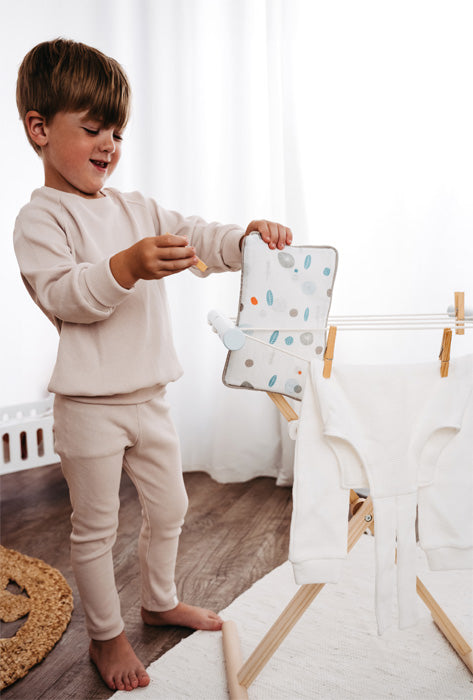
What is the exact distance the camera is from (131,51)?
2.11 metres

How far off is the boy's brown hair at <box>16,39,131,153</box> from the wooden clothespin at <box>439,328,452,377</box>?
649 mm

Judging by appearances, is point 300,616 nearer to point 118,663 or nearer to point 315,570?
point 315,570

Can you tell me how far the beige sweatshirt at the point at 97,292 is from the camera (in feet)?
3.10

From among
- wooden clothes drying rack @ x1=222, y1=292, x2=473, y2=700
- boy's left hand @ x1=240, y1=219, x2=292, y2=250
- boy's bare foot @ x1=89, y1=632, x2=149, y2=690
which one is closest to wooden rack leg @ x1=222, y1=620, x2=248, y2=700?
wooden clothes drying rack @ x1=222, y1=292, x2=473, y2=700

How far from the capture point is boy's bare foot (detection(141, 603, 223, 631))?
3.96 feet

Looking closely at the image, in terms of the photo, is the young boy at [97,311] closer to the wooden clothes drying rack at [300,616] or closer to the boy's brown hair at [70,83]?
the boy's brown hair at [70,83]

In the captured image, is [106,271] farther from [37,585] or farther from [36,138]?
[37,585]

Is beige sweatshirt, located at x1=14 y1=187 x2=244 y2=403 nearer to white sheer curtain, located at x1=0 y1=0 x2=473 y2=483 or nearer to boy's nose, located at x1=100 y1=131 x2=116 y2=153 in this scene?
boy's nose, located at x1=100 y1=131 x2=116 y2=153

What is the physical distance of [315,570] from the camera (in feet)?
2.77

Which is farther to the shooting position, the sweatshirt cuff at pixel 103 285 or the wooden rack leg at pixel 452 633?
the wooden rack leg at pixel 452 633

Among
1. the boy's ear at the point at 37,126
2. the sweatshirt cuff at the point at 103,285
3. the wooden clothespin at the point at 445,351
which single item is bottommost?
the wooden clothespin at the point at 445,351

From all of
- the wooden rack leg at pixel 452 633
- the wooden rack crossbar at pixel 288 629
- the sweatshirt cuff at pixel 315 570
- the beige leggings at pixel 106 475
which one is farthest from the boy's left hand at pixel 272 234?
the wooden rack leg at pixel 452 633

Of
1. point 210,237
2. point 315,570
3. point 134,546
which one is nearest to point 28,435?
point 134,546

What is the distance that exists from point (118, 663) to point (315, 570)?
0.46 meters
